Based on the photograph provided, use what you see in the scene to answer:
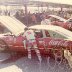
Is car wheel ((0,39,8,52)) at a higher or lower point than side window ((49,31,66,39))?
lower

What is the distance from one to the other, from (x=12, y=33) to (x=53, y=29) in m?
1.80

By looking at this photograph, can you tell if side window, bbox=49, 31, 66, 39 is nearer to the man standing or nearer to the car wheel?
the man standing

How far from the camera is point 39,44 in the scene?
9406 millimetres

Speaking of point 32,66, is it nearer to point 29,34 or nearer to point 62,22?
point 29,34

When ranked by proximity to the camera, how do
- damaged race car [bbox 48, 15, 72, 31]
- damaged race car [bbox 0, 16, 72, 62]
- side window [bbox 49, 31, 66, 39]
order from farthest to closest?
damaged race car [bbox 48, 15, 72, 31]
side window [bbox 49, 31, 66, 39]
damaged race car [bbox 0, 16, 72, 62]

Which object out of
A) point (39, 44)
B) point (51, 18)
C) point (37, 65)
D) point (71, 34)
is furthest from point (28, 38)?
point (51, 18)

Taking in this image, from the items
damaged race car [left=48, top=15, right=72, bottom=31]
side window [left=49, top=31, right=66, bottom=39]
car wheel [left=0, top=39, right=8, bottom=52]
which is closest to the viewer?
side window [left=49, top=31, right=66, bottom=39]

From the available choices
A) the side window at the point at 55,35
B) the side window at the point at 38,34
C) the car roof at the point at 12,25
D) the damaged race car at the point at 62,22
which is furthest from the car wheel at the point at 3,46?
the damaged race car at the point at 62,22

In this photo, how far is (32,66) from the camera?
9.23 metres

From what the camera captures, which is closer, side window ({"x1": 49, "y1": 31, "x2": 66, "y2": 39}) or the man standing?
side window ({"x1": 49, "y1": 31, "x2": 66, "y2": 39})

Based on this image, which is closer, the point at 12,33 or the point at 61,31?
the point at 61,31

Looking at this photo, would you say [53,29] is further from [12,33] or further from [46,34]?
[12,33]

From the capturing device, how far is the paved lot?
874 cm

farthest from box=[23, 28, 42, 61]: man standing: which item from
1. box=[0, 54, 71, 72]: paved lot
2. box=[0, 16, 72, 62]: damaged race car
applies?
box=[0, 54, 71, 72]: paved lot
